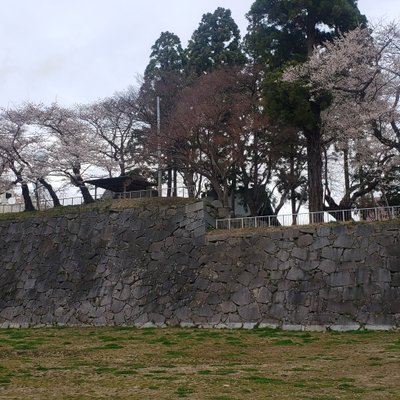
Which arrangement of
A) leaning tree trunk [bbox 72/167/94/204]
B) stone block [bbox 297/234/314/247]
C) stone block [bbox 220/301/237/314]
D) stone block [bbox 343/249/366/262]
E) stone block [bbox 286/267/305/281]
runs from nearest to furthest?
stone block [bbox 343/249/366/262]
stone block [bbox 286/267/305/281]
stone block [bbox 297/234/314/247]
stone block [bbox 220/301/237/314]
leaning tree trunk [bbox 72/167/94/204]

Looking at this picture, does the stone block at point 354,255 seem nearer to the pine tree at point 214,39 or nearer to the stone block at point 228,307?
the stone block at point 228,307

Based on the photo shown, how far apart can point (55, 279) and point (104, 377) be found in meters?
13.1

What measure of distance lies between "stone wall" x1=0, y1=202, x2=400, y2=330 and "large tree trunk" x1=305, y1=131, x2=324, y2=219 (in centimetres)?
361

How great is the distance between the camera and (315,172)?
71.6 ft

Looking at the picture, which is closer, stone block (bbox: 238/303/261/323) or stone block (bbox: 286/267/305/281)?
stone block (bbox: 286/267/305/281)

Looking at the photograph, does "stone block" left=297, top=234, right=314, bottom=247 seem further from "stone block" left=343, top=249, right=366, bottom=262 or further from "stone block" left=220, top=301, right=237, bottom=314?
"stone block" left=220, top=301, right=237, bottom=314

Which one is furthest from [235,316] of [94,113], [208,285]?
[94,113]

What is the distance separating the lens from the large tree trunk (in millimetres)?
21531

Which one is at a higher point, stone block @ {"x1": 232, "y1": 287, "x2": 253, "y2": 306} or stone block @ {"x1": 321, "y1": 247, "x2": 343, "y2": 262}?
stone block @ {"x1": 321, "y1": 247, "x2": 343, "y2": 262}

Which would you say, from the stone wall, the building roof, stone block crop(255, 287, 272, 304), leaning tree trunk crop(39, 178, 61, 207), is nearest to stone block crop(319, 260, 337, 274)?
the stone wall

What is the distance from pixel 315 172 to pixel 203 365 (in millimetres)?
12406

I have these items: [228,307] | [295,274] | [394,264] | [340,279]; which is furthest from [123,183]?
[394,264]

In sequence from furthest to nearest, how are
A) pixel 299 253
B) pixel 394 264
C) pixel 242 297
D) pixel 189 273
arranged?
pixel 189 273 → pixel 242 297 → pixel 299 253 → pixel 394 264

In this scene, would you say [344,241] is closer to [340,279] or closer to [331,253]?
[331,253]
